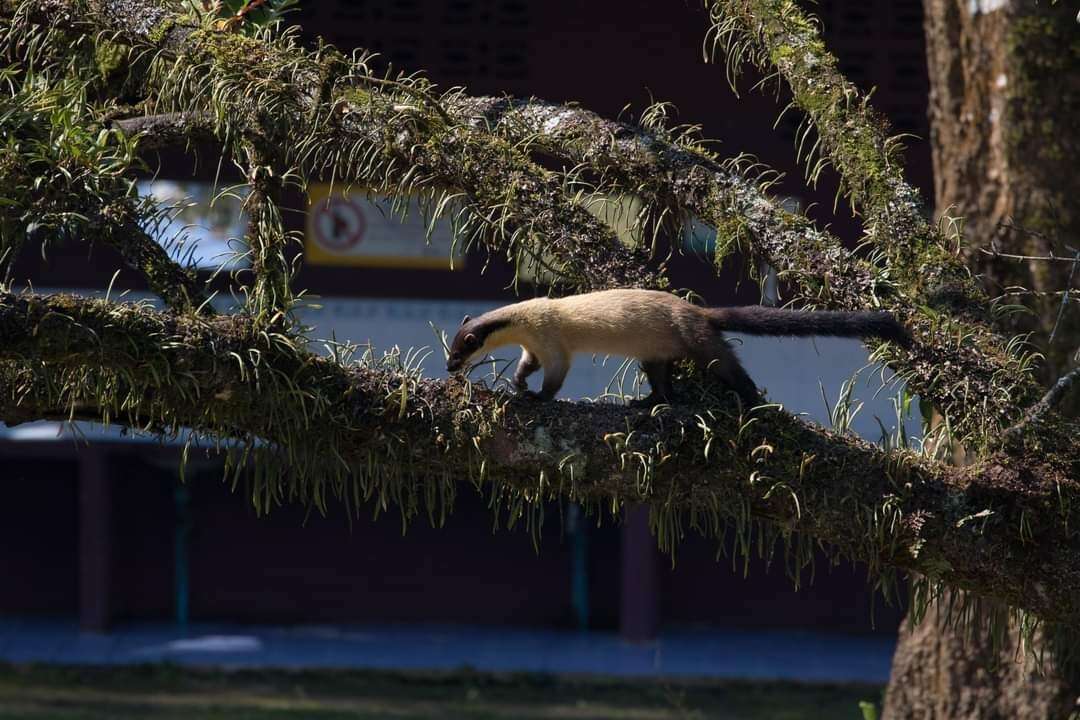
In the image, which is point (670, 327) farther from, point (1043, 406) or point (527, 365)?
point (1043, 406)

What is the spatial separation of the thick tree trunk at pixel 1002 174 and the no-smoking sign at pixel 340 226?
16.6 ft

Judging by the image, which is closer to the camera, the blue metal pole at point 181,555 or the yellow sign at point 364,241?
the yellow sign at point 364,241

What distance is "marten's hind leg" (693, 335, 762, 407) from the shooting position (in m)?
3.58

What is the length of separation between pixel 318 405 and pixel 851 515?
1.31m

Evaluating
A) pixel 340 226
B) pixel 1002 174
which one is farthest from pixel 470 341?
pixel 340 226

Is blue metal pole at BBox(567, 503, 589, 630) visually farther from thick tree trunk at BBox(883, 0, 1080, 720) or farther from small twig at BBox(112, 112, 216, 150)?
small twig at BBox(112, 112, 216, 150)

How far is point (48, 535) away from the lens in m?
11.1

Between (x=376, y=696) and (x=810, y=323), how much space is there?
23.3 feet

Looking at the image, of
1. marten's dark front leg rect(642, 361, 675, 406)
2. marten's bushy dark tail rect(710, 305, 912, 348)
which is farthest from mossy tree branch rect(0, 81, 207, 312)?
marten's bushy dark tail rect(710, 305, 912, 348)

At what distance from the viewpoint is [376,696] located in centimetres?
996

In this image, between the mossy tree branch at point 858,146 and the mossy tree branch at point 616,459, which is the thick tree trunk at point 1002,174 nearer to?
the mossy tree branch at point 858,146

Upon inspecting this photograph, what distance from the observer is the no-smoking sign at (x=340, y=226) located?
989cm

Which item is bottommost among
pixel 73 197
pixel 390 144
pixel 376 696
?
pixel 376 696

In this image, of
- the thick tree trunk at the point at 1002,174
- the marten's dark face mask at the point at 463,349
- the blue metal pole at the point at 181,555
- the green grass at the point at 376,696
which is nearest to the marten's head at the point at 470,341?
the marten's dark face mask at the point at 463,349
